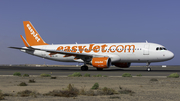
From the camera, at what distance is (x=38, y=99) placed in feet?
30.0

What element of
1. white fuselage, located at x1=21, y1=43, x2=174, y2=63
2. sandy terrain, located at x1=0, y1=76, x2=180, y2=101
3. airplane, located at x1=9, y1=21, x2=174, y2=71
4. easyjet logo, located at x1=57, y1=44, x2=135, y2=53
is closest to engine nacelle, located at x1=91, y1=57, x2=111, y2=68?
airplane, located at x1=9, y1=21, x2=174, y2=71

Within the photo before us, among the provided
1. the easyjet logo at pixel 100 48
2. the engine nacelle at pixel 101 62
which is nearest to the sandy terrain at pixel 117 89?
the engine nacelle at pixel 101 62

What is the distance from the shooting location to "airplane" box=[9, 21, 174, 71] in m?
32.2

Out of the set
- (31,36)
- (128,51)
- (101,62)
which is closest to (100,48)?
(101,62)

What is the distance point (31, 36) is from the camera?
142 feet

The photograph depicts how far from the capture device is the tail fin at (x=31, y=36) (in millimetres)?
42781

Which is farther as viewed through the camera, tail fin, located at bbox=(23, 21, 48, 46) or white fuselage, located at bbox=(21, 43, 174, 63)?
tail fin, located at bbox=(23, 21, 48, 46)

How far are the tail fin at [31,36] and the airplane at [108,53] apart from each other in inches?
96.9

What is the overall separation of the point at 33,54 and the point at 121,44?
1612cm

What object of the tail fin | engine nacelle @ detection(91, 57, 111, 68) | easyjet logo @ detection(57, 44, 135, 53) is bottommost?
engine nacelle @ detection(91, 57, 111, 68)

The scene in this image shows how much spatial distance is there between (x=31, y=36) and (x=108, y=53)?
1624 cm

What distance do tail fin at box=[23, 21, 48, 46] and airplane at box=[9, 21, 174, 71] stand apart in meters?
2.46

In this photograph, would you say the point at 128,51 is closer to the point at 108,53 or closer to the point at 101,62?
the point at 108,53

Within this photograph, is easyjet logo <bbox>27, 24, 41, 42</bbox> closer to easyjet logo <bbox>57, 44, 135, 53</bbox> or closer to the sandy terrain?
easyjet logo <bbox>57, 44, 135, 53</bbox>
